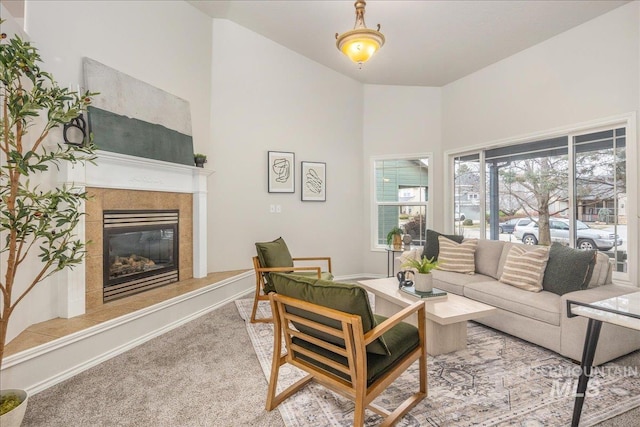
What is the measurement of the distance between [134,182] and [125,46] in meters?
1.42

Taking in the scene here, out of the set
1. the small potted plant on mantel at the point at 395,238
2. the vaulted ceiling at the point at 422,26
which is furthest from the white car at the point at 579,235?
the vaulted ceiling at the point at 422,26

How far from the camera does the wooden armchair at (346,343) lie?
1.56 metres

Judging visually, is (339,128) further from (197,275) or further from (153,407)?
(153,407)

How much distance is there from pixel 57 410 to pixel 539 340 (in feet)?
11.6

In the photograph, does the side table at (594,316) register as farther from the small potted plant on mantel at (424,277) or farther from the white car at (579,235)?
the white car at (579,235)

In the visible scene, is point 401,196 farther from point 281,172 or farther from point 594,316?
point 594,316

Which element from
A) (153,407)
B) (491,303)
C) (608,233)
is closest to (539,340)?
(491,303)

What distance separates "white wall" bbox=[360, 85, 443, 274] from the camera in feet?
17.5

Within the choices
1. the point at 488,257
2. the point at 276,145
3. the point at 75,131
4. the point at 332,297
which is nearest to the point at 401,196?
the point at 488,257

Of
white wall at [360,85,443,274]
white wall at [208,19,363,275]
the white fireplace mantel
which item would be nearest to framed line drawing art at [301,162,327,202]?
white wall at [208,19,363,275]

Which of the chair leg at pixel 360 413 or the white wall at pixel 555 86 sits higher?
the white wall at pixel 555 86

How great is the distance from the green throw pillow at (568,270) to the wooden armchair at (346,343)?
5.77 ft

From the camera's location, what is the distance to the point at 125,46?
133 inches

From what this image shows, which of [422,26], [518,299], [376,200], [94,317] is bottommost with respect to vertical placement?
[94,317]
